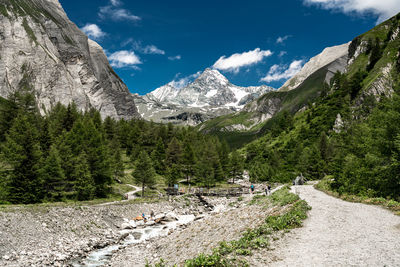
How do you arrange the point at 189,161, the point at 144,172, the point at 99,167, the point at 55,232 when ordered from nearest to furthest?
the point at 55,232
the point at 99,167
the point at 144,172
the point at 189,161

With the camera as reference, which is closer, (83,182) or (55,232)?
(55,232)

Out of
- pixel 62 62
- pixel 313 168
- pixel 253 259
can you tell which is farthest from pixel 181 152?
pixel 62 62

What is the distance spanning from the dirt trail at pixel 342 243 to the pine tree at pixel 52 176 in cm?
4171

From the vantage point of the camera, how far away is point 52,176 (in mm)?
42938

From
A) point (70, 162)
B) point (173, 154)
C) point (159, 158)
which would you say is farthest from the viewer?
point (159, 158)

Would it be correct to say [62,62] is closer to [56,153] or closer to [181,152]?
[181,152]

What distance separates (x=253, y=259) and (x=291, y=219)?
7.48 m

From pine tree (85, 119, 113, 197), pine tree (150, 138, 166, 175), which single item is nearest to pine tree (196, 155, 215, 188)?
pine tree (150, 138, 166, 175)

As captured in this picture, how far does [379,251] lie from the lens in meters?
11.3

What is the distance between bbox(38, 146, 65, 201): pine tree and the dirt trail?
137 ft

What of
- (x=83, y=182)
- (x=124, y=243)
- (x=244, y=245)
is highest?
(x=83, y=182)

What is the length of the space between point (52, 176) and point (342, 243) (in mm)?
45910

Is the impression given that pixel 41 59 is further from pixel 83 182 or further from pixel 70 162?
pixel 83 182

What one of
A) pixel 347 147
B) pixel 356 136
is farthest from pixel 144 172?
pixel 356 136
